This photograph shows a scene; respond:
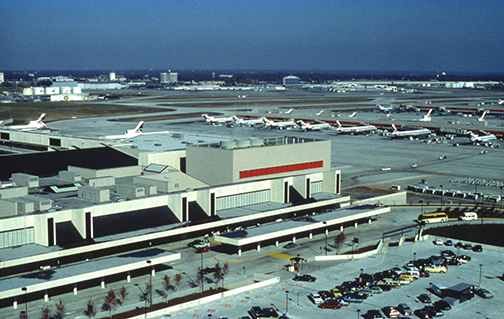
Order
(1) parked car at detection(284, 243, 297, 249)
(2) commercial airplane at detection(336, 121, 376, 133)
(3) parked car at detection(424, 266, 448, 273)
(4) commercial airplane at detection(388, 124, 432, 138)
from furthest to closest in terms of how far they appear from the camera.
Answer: (2) commercial airplane at detection(336, 121, 376, 133) → (4) commercial airplane at detection(388, 124, 432, 138) → (1) parked car at detection(284, 243, 297, 249) → (3) parked car at detection(424, 266, 448, 273)

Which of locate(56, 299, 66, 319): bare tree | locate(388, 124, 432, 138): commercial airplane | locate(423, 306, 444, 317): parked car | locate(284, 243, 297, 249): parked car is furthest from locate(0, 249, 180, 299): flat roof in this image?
locate(388, 124, 432, 138): commercial airplane

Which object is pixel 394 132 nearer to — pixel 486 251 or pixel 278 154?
pixel 278 154

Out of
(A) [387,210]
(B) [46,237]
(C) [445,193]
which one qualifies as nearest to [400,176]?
(C) [445,193]

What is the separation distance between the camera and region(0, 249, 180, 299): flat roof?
50406 mm

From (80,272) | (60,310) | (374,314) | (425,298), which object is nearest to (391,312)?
(374,314)

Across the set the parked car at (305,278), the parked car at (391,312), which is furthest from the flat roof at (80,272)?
the parked car at (391,312)

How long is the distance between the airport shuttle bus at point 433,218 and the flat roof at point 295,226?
5323mm

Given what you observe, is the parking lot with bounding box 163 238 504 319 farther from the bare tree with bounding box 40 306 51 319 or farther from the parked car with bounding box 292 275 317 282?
the bare tree with bounding box 40 306 51 319

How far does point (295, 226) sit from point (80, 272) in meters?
26.5

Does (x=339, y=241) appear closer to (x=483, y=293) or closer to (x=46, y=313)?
(x=483, y=293)

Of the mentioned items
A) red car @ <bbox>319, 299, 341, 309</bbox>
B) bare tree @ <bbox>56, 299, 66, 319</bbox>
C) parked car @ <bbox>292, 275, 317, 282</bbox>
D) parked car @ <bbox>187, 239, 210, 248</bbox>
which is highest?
bare tree @ <bbox>56, 299, 66, 319</bbox>

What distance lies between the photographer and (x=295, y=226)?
235 feet

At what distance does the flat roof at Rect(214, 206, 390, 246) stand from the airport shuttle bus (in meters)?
5.32

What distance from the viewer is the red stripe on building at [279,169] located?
8362 centimetres
